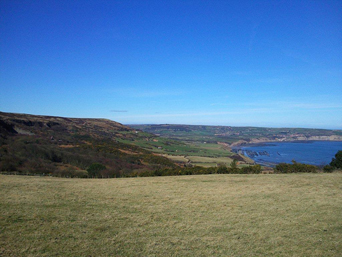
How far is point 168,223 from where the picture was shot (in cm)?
1028

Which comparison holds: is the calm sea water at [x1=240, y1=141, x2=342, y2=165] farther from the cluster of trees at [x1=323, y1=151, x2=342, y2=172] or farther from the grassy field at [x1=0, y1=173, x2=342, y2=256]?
the grassy field at [x1=0, y1=173, x2=342, y2=256]

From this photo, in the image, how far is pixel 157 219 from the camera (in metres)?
10.8

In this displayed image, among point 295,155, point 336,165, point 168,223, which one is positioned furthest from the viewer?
point 295,155

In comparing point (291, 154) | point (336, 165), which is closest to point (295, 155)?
point (291, 154)

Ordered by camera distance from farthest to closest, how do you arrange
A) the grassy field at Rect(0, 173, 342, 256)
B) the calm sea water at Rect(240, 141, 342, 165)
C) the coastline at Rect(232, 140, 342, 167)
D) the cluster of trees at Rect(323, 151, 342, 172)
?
the calm sea water at Rect(240, 141, 342, 165)
the coastline at Rect(232, 140, 342, 167)
the cluster of trees at Rect(323, 151, 342, 172)
the grassy field at Rect(0, 173, 342, 256)

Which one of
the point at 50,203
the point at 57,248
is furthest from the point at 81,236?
the point at 50,203

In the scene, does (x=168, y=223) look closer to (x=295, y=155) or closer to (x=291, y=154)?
(x=295, y=155)

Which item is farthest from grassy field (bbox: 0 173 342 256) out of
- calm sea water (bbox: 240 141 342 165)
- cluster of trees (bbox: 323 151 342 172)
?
calm sea water (bbox: 240 141 342 165)

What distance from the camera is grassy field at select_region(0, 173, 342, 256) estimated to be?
7.73 m

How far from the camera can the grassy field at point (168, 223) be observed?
773 centimetres

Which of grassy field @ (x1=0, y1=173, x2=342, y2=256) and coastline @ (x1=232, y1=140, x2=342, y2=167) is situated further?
coastline @ (x1=232, y1=140, x2=342, y2=167)

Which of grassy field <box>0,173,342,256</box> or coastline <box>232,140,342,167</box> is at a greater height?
grassy field <box>0,173,342,256</box>

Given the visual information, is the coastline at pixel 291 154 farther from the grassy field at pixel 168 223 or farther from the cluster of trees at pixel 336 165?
the grassy field at pixel 168 223

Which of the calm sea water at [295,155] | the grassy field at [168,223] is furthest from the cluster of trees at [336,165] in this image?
the calm sea water at [295,155]
